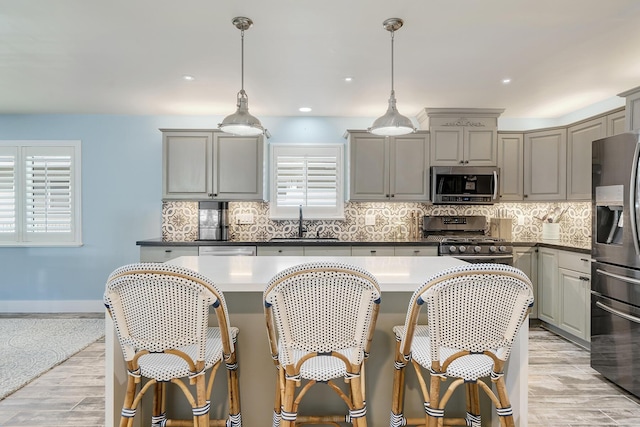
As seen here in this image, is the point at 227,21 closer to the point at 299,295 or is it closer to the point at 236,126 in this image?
the point at 236,126

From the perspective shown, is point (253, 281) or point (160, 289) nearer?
point (160, 289)

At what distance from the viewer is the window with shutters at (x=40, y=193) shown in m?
4.47

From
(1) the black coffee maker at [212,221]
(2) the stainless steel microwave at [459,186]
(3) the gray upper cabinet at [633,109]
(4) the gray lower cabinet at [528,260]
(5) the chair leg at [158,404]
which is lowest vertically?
(5) the chair leg at [158,404]

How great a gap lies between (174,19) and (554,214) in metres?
4.67

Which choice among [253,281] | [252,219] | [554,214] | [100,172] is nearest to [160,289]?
[253,281]

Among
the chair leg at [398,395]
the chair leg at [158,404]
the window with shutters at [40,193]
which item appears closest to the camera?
the chair leg at [398,395]

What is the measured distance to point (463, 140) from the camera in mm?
4180

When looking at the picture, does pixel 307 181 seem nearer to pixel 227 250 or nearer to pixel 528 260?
pixel 227 250

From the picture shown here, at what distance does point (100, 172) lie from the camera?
4531 millimetres

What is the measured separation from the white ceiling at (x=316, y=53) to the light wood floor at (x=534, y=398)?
8.00 ft

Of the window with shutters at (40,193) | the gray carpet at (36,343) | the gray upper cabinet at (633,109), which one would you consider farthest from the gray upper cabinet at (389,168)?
the window with shutters at (40,193)

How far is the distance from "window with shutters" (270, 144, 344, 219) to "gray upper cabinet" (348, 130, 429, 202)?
0.34m

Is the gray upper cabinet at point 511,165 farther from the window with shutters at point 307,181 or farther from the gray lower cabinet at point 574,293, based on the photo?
the window with shutters at point 307,181

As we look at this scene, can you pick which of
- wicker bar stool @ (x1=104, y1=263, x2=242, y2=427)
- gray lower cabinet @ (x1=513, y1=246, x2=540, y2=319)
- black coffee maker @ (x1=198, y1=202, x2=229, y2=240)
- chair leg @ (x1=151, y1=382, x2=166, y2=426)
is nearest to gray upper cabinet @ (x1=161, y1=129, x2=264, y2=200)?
black coffee maker @ (x1=198, y1=202, x2=229, y2=240)
